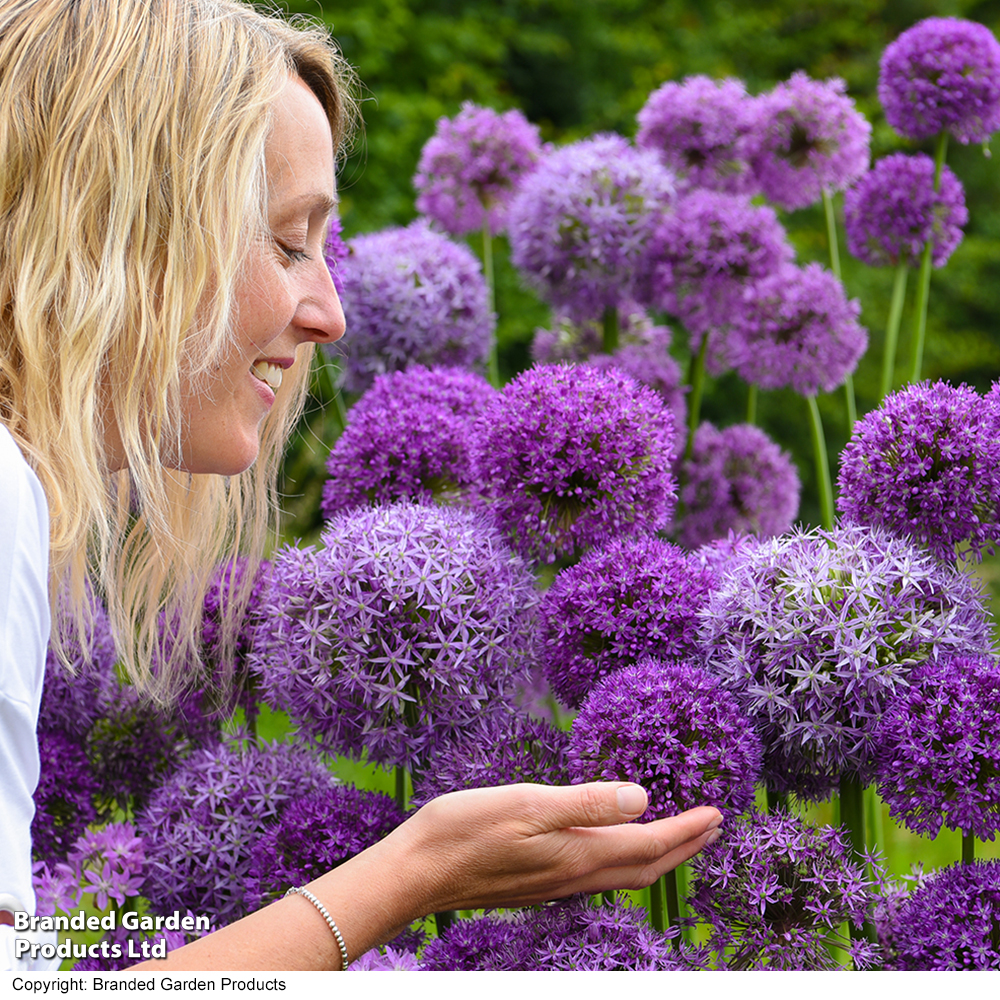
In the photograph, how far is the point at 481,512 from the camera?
1245 millimetres

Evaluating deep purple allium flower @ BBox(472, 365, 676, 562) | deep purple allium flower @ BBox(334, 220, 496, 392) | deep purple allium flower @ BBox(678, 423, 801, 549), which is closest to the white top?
deep purple allium flower @ BBox(472, 365, 676, 562)

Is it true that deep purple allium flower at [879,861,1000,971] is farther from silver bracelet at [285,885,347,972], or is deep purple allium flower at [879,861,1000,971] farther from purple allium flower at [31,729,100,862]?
purple allium flower at [31,729,100,862]

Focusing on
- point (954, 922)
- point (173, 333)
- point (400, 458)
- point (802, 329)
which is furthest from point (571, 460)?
point (802, 329)

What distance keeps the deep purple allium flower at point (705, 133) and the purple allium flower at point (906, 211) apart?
0.77 feet

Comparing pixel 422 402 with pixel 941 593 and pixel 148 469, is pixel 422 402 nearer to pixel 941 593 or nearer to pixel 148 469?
pixel 148 469

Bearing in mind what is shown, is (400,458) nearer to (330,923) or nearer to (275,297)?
(275,297)

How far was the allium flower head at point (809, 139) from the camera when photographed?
1.73 m

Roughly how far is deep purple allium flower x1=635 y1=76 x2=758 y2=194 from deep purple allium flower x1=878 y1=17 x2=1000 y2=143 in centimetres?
24

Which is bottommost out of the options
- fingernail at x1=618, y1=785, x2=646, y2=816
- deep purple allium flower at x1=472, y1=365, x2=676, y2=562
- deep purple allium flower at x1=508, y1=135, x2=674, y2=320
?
fingernail at x1=618, y1=785, x2=646, y2=816

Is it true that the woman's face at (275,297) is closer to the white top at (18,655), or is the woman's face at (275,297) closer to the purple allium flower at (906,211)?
the white top at (18,655)

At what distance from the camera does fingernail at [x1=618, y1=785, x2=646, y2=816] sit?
91cm

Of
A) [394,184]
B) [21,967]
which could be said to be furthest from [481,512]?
[394,184]

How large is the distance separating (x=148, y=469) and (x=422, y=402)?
1.45ft

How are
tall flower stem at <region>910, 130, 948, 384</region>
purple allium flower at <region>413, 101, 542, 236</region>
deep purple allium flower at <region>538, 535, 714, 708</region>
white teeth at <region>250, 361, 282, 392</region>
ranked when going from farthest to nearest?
purple allium flower at <region>413, 101, 542, 236</region> < tall flower stem at <region>910, 130, 948, 384</region> < white teeth at <region>250, 361, 282, 392</region> < deep purple allium flower at <region>538, 535, 714, 708</region>
